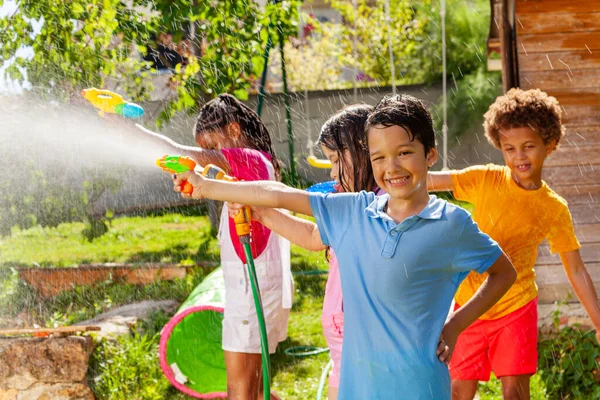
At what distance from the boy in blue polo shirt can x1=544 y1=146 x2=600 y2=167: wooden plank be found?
2.55m

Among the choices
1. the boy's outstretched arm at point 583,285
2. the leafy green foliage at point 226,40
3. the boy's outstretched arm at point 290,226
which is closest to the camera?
the boy's outstretched arm at point 290,226

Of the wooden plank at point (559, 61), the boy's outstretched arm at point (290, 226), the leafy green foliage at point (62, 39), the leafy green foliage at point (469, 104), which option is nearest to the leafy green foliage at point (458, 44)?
the leafy green foliage at point (469, 104)

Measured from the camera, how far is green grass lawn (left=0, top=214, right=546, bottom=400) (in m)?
4.21

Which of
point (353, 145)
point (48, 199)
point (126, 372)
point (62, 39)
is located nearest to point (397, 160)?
point (353, 145)

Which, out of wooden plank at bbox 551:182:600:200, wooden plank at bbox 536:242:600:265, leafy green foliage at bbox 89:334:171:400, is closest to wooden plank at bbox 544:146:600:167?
wooden plank at bbox 551:182:600:200

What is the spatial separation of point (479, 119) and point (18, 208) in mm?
5749

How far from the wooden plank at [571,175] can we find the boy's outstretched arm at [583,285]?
68.1 inches

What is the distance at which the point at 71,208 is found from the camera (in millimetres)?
8133

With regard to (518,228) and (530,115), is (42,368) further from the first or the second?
(530,115)

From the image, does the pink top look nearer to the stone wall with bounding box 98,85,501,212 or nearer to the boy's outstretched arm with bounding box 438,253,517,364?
the boy's outstretched arm with bounding box 438,253,517,364

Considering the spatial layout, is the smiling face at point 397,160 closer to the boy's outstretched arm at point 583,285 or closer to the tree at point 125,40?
the boy's outstretched arm at point 583,285

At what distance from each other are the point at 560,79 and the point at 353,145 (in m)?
2.57

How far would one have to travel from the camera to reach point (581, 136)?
473 centimetres

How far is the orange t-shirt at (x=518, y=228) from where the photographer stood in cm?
297
